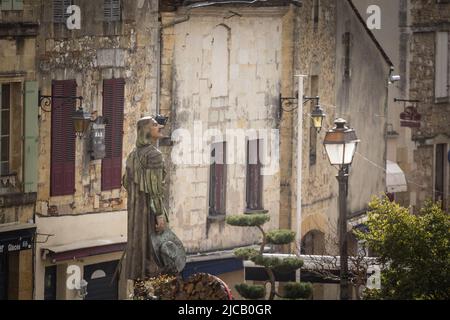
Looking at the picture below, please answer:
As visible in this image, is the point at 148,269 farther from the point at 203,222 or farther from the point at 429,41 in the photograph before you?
the point at 429,41

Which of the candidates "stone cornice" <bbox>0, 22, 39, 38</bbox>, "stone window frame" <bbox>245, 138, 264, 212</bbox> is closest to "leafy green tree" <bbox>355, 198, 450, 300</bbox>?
"stone cornice" <bbox>0, 22, 39, 38</bbox>

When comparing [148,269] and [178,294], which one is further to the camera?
[148,269]

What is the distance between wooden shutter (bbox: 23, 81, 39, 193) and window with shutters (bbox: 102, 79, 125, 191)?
75.4 inches

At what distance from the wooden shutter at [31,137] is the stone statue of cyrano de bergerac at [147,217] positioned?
4855 mm

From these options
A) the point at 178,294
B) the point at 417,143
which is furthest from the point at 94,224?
the point at 417,143

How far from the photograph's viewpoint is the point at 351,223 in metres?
45.0

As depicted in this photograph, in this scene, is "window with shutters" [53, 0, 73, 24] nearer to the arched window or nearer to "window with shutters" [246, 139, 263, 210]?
"window with shutters" [246, 139, 263, 210]

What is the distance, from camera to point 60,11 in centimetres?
3603

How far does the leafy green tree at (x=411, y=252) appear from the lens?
1196 inches

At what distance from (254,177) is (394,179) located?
988 cm

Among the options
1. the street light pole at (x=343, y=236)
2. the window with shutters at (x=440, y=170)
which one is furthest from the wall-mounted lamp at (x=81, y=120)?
the window with shutters at (x=440, y=170)

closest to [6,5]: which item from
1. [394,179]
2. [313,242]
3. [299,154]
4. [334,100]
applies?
[299,154]

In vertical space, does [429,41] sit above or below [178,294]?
above
